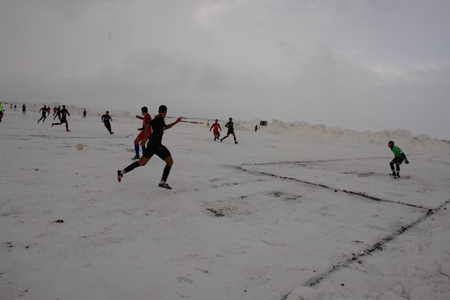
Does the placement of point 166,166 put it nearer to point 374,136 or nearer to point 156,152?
point 156,152

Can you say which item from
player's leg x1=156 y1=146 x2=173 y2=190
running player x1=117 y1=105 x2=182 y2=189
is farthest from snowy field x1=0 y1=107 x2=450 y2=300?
running player x1=117 y1=105 x2=182 y2=189

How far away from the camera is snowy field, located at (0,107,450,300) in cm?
232

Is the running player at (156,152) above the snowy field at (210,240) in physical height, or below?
above

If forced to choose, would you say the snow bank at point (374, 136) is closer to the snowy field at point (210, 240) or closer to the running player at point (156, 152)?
the snowy field at point (210, 240)

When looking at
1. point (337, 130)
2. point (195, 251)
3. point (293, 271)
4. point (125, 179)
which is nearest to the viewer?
point (293, 271)

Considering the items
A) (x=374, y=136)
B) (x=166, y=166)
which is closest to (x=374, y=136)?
(x=374, y=136)

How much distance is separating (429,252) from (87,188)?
208 inches

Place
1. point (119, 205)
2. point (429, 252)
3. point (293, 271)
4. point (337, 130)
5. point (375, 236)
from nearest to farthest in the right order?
point (293, 271) < point (429, 252) < point (375, 236) < point (119, 205) < point (337, 130)

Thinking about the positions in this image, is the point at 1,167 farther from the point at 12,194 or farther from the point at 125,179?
the point at 125,179

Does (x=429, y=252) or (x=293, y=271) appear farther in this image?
(x=429, y=252)

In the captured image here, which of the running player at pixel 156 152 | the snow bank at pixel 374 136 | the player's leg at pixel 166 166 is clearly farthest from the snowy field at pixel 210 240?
the snow bank at pixel 374 136

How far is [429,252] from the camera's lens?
10.4 ft

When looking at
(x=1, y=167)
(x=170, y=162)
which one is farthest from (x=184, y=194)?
(x=1, y=167)

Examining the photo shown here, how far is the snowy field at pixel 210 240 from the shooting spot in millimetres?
2324
